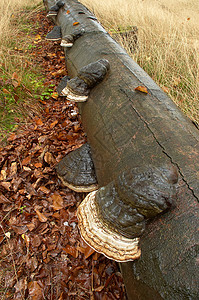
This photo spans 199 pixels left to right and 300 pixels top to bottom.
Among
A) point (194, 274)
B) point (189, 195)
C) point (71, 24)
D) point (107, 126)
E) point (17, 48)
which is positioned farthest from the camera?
point (17, 48)

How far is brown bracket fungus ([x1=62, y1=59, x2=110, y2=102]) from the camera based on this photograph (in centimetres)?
217

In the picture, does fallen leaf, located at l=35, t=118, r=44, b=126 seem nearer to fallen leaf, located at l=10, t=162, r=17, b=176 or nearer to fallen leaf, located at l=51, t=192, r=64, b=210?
fallen leaf, located at l=10, t=162, r=17, b=176


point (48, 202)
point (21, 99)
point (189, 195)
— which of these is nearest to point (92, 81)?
point (189, 195)

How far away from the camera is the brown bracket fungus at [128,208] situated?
1184mm

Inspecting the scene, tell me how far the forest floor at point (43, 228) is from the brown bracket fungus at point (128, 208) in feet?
4.04

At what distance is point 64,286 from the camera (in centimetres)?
218

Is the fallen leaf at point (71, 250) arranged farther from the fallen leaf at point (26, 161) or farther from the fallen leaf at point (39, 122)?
the fallen leaf at point (39, 122)

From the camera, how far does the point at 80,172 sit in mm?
2314

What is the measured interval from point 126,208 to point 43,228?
180 centimetres

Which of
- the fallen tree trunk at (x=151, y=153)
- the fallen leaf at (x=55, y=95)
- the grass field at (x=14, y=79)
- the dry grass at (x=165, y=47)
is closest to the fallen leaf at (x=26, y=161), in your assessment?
the grass field at (x=14, y=79)

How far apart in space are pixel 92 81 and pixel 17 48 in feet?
18.3

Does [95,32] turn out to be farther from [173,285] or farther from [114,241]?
[173,285]

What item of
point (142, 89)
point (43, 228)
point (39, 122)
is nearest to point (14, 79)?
point (39, 122)

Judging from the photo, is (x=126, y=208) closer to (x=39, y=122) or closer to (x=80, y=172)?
(x=80, y=172)
